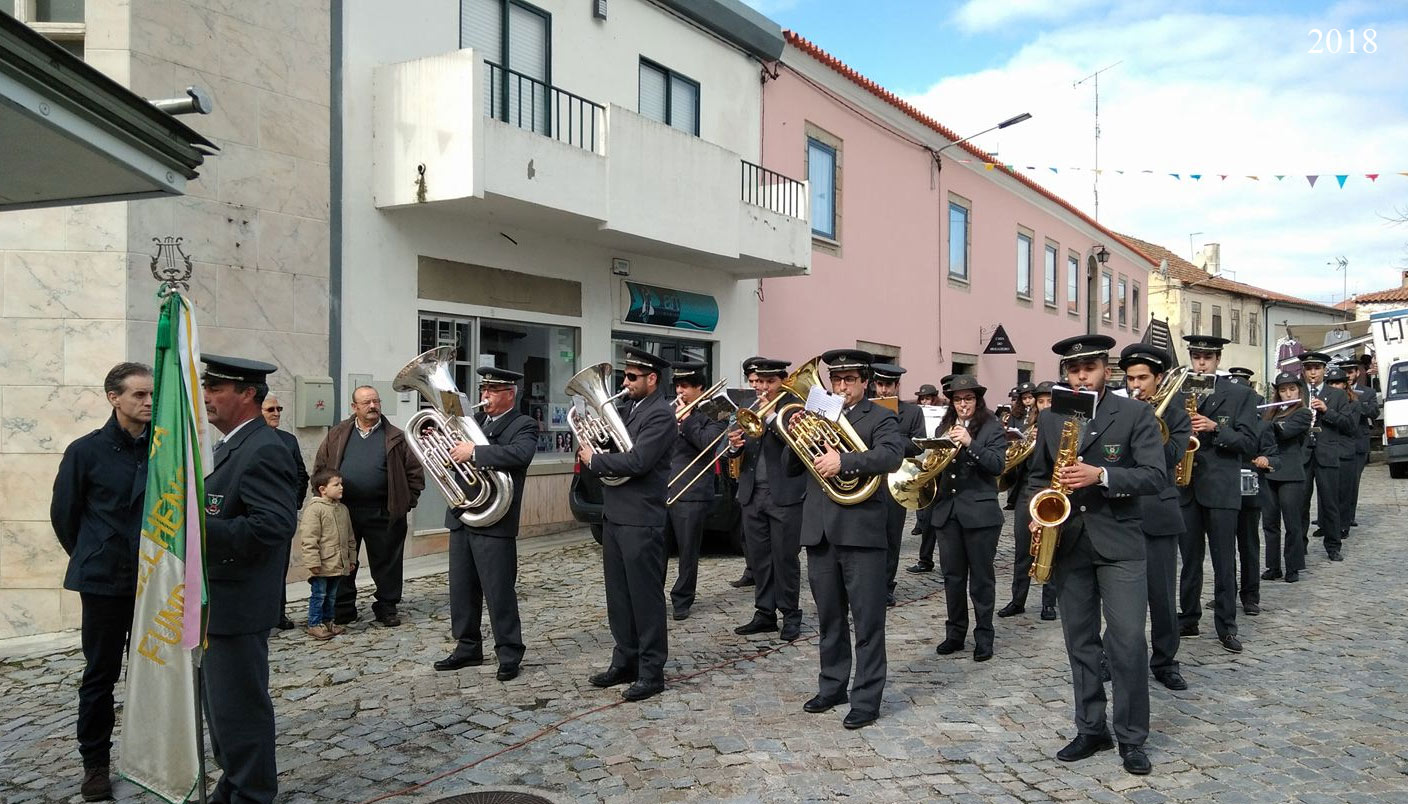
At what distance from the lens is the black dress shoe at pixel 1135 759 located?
468 cm

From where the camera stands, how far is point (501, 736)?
5223 millimetres

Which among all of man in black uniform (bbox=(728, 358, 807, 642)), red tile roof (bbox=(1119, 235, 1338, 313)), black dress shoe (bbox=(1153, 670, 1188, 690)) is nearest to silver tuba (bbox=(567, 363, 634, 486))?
man in black uniform (bbox=(728, 358, 807, 642))

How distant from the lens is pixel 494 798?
442 cm

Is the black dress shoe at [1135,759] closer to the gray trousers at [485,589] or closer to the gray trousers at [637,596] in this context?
the gray trousers at [637,596]

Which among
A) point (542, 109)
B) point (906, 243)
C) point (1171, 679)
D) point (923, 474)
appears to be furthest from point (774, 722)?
point (906, 243)

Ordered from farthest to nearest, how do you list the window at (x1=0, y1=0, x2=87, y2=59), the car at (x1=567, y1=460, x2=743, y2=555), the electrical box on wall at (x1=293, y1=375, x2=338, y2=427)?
the car at (x1=567, y1=460, x2=743, y2=555)
the electrical box on wall at (x1=293, y1=375, x2=338, y2=427)
the window at (x1=0, y1=0, x2=87, y2=59)

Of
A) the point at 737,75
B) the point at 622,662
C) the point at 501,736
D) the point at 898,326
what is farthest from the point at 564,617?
the point at 898,326

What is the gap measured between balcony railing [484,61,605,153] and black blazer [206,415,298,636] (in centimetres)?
768

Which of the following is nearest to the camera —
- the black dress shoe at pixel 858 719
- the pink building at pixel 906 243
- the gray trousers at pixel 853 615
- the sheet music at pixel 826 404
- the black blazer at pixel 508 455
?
the black dress shoe at pixel 858 719

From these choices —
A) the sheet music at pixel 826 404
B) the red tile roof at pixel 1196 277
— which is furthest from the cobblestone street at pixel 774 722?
the red tile roof at pixel 1196 277

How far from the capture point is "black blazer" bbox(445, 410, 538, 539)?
6.17m

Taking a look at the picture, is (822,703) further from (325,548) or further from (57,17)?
(57,17)

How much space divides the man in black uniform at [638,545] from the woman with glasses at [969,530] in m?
2.09

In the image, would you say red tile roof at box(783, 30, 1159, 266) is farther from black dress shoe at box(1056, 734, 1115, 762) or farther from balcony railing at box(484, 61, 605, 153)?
black dress shoe at box(1056, 734, 1115, 762)
